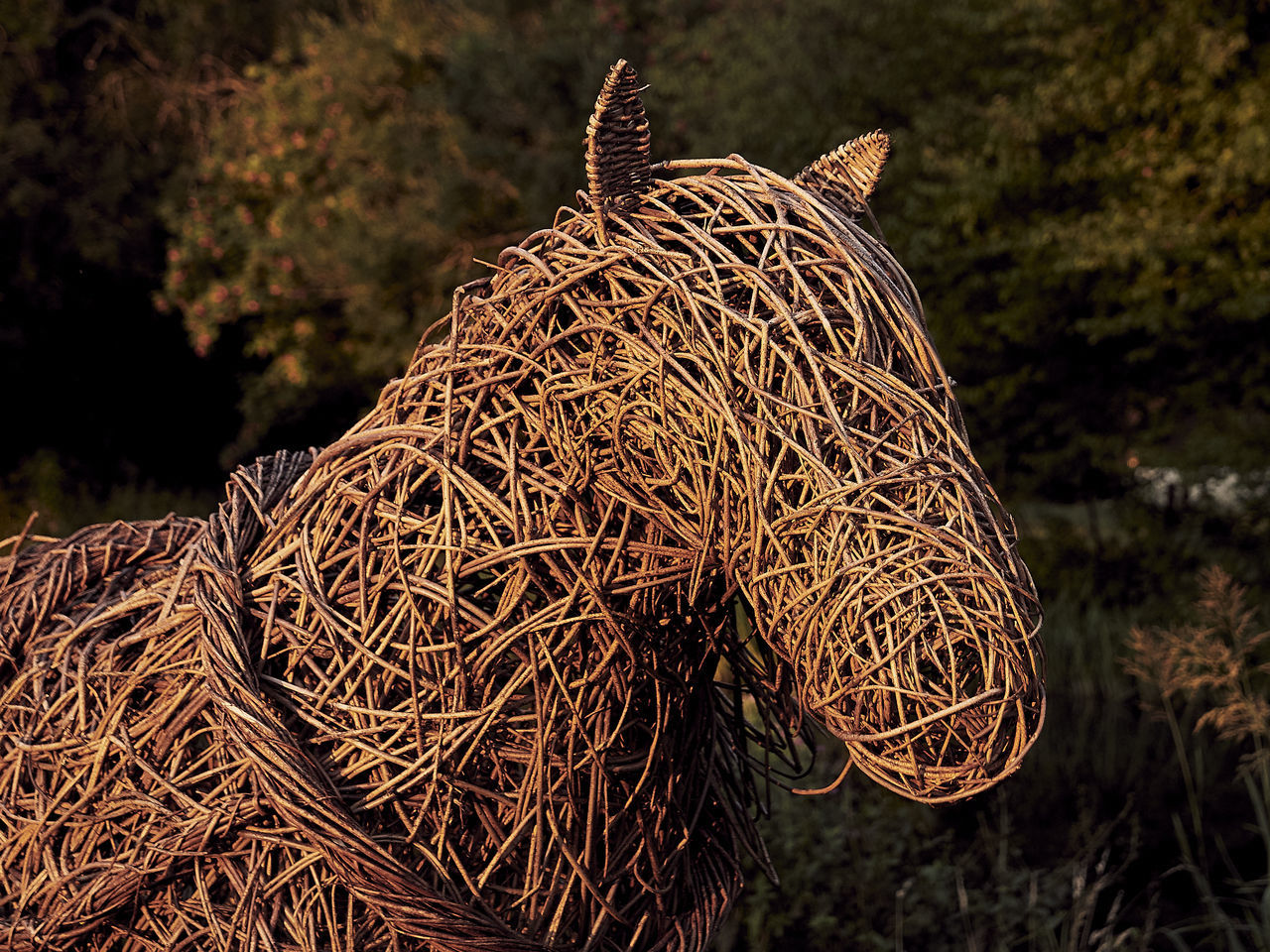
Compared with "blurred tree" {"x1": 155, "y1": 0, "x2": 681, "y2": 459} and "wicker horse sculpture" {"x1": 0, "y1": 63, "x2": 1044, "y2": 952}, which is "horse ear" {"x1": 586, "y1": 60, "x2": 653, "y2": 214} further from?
"blurred tree" {"x1": 155, "y1": 0, "x2": 681, "y2": 459}

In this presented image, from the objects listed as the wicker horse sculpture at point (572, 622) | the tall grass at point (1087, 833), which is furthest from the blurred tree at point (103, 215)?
the wicker horse sculpture at point (572, 622)

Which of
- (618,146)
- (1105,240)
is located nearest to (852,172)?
(618,146)

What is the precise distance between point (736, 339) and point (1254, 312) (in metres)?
6.33

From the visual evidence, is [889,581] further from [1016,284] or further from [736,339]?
[1016,284]

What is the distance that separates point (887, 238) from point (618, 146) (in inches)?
280

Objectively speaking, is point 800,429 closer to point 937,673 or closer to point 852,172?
point 937,673

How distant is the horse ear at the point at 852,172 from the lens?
136 cm

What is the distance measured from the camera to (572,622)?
1288mm

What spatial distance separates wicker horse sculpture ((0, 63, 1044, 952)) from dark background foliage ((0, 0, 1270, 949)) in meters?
2.09

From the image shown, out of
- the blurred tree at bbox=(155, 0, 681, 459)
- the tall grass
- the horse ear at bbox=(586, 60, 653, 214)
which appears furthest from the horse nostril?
the blurred tree at bbox=(155, 0, 681, 459)

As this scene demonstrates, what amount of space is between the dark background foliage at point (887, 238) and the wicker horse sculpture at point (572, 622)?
209 cm

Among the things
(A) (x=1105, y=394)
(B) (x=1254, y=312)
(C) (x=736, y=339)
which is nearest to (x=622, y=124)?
(C) (x=736, y=339)

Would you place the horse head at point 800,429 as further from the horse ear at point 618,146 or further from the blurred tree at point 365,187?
the blurred tree at point 365,187

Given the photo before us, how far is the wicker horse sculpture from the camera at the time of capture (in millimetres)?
1073
